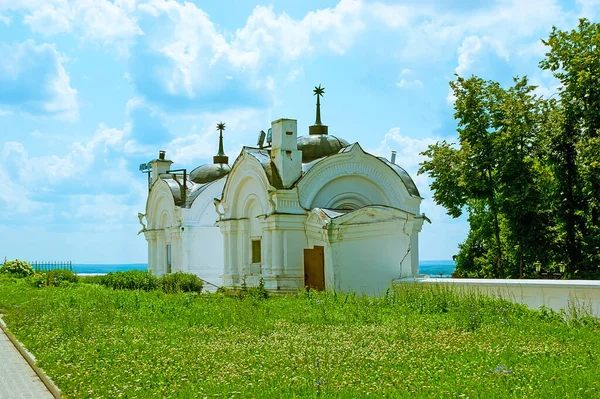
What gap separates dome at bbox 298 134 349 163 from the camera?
85.0 feet

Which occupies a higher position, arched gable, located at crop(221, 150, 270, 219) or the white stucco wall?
arched gable, located at crop(221, 150, 270, 219)

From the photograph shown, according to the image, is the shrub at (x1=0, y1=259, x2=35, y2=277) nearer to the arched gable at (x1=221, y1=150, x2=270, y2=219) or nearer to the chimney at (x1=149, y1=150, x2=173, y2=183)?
the chimney at (x1=149, y1=150, x2=173, y2=183)

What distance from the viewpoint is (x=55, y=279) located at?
95.0 ft

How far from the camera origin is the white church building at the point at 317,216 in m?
21.9

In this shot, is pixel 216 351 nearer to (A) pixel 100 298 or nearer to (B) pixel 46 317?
(B) pixel 46 317

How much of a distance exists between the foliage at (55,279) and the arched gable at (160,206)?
5.16m

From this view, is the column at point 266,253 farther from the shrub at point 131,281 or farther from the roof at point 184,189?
the roof at point 184,189

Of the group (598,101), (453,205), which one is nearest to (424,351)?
(598,101)

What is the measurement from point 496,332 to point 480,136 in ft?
51.2

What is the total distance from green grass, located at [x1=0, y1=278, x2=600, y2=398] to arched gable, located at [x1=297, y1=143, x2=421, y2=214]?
736 cm

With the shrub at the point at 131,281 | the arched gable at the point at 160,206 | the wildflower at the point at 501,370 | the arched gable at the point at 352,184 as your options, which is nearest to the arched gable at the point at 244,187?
the arched gable at the point at 352,184

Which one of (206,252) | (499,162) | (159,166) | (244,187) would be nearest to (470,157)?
(499,162)

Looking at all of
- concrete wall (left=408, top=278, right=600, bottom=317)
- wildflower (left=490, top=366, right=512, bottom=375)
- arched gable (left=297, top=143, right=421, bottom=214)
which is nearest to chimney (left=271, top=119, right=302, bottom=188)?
arched gable (left=297, top=143, right=421, bottom=214)

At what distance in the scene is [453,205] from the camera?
26.8m
